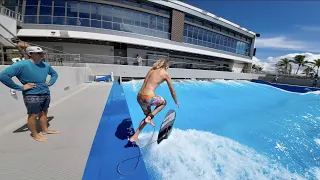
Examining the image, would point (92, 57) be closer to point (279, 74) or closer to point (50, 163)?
point (50, 163)

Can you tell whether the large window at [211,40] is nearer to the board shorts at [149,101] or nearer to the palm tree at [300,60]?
the board shorts at [149,101]

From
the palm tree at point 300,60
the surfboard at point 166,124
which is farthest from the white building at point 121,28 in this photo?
the palm tree at point 300,60

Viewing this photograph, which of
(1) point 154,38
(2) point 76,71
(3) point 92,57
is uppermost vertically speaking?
(1) point 154,38

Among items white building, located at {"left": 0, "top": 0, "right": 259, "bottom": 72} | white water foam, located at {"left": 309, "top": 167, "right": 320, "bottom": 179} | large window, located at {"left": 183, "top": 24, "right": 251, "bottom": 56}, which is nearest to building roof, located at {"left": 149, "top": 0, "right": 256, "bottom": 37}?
white building, located at {"left": 0, "top": 0, "right": 259, "bottom": 72}

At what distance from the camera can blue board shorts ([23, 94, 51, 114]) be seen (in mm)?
2600

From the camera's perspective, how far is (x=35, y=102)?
8.72ft

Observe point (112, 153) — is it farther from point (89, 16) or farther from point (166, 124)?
point (89, 16)

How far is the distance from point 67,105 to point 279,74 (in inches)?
1194

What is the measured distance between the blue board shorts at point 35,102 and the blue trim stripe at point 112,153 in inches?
40.3

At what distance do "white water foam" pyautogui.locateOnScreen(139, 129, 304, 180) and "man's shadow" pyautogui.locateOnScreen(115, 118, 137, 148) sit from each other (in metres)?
0.54

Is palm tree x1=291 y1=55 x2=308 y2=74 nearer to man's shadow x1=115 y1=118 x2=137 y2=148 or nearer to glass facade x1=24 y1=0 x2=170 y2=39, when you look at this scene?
glass facade x1=24 y1=0 x2=170 y2=39

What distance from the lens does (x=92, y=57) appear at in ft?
51.5

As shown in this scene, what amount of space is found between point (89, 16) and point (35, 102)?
17983mm

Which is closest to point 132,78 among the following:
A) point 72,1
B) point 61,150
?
point 72,1
